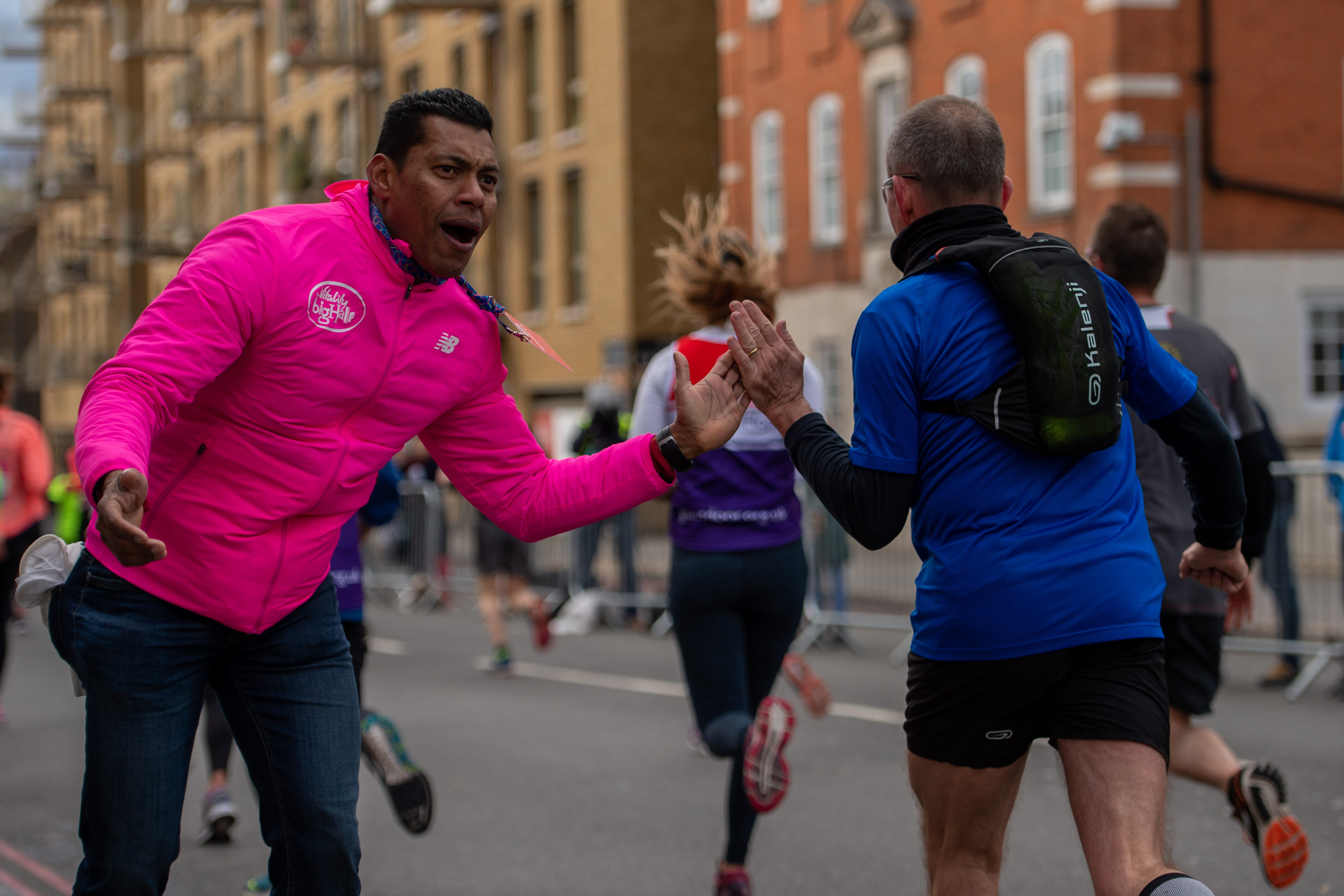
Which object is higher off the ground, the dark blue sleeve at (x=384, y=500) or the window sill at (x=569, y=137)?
the window sill at (x=569, y=137)

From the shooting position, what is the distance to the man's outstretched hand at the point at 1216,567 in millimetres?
3549

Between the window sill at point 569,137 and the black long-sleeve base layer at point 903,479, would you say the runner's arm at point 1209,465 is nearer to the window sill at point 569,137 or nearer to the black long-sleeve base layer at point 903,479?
the black long-sleeve base layer at point 903,479

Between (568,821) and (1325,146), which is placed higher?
(1325,146)

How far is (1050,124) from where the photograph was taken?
2003 cm

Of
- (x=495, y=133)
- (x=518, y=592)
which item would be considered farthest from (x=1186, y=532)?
(x=495, y=133)

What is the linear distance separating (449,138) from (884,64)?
20645mm

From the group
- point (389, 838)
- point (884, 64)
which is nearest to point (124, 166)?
point (884, 64)

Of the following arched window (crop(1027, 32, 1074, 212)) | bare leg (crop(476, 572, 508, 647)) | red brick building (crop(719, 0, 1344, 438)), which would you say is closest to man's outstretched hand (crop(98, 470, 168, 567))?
bare leg (crop(476, 572, 508, 647))

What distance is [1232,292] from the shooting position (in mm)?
19359

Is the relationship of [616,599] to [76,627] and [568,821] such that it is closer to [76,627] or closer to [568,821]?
[568,821]

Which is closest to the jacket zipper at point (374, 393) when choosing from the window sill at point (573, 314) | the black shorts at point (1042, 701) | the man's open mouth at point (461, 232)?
the man's open mouth at point (461, 232)

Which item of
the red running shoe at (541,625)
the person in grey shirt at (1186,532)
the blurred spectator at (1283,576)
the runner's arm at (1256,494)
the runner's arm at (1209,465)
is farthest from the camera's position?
the red running shoe at (541,625)

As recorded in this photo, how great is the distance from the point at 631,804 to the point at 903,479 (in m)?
4.03

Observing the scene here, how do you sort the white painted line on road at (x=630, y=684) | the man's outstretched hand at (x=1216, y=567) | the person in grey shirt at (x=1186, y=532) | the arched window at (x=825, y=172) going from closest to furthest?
the man's outstretched hand at (x=1216, y=567), the person in grey shirt at (x=1186, y=532), the white painted line on road at (x=630, y=684), the arched window at (x=825, y=172)
